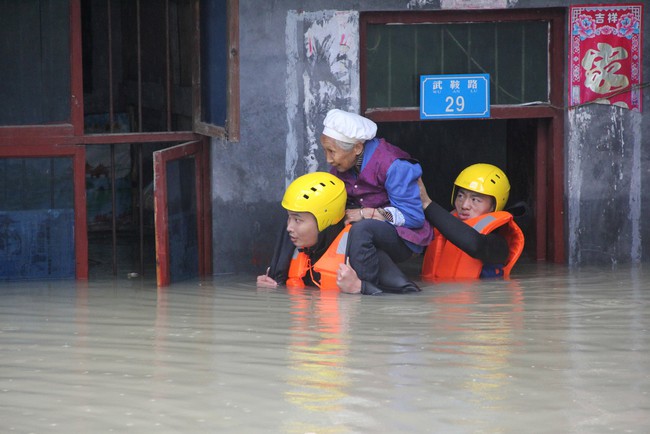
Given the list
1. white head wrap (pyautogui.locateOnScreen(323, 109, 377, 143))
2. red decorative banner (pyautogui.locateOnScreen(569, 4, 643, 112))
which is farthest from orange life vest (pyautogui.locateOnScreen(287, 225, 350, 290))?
red decorative banner (pyautogui.locateOnScreen(569, 4, 643, 112))

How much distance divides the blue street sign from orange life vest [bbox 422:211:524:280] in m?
0.83

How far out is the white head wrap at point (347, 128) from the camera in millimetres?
8039

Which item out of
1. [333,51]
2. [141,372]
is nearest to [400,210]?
[333,51]

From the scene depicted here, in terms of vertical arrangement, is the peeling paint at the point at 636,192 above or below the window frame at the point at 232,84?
below

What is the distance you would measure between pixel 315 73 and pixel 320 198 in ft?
4.28

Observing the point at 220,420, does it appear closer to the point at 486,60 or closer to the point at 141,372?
the point at 141,372

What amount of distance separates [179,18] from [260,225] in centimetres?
176

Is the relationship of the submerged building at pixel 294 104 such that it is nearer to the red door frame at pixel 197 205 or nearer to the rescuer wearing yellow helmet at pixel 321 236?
the red door frame at pixel 197 205

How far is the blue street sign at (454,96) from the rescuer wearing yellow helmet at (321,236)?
1.19 metres

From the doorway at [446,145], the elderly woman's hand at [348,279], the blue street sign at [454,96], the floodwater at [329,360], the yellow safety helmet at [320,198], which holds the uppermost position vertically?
the blue street sign at [454,96]

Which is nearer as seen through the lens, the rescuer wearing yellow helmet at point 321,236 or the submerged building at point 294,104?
the rescuer wearing yellow helmet at point 321,236

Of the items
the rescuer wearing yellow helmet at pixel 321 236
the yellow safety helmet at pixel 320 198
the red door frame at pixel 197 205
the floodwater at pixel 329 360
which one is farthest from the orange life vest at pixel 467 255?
the red door frame at pixel 197 205

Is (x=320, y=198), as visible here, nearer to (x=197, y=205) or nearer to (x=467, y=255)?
(x=467, y=255)

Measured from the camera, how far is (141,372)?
5.79m
